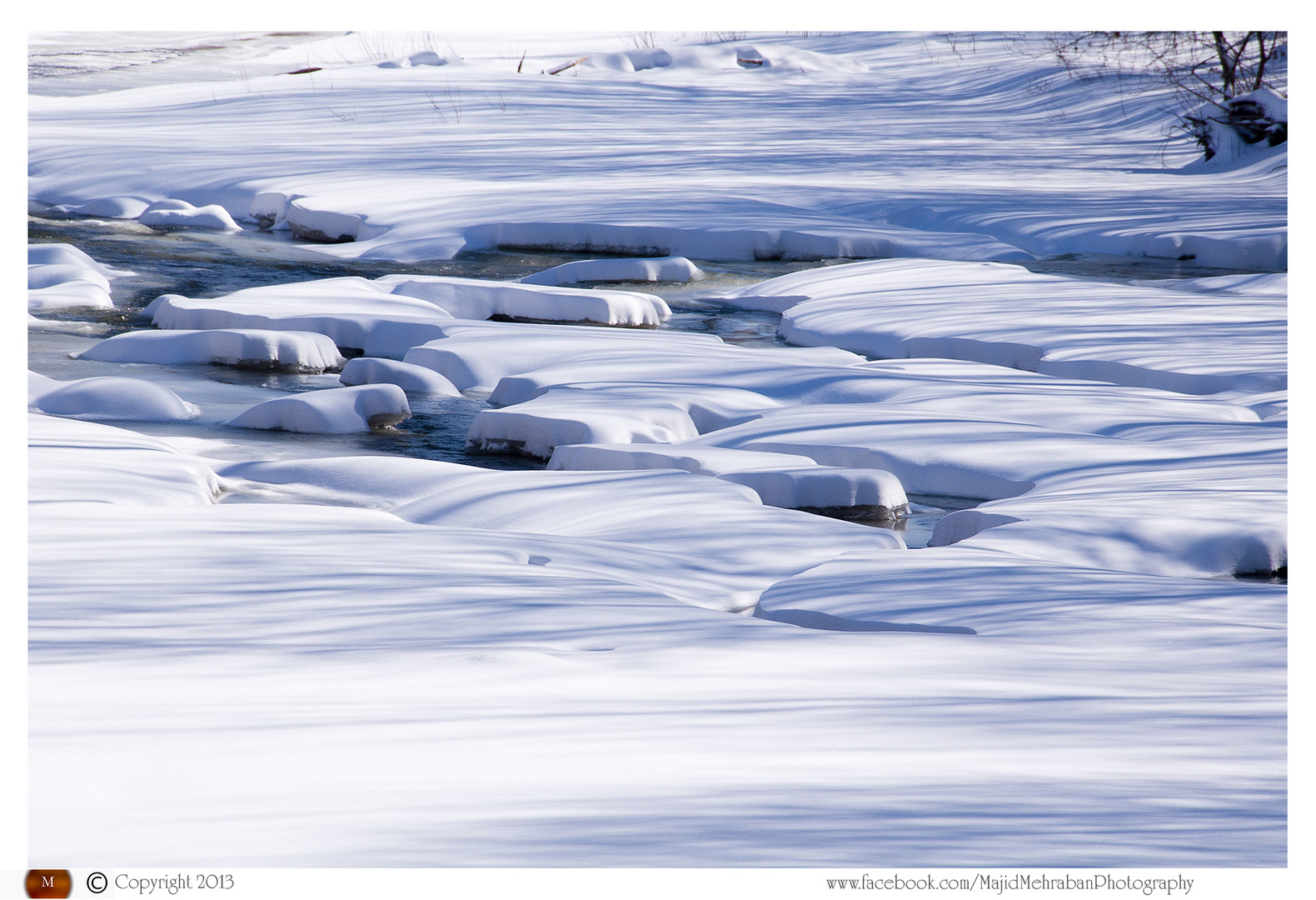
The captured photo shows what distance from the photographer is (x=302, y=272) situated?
6777 millimetres

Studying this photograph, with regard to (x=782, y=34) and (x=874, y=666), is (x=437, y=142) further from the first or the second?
(x=782, y=34)

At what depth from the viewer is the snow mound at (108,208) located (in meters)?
8.41

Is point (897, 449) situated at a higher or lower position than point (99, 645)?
lower

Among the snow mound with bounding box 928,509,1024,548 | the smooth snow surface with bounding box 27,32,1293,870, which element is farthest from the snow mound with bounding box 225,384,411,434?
the snow mound with bounding box 928,509,1024,548

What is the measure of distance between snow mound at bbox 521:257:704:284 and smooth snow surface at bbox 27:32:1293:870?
2 centimetres

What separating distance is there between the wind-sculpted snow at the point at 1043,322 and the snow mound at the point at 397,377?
1.67 metres

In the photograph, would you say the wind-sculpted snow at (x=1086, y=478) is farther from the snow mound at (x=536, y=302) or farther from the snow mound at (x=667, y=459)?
the snow mound at (x=536, y=302)

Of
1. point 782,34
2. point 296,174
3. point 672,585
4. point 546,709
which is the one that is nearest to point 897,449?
point 672,585

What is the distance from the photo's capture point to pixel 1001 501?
3.17 meters

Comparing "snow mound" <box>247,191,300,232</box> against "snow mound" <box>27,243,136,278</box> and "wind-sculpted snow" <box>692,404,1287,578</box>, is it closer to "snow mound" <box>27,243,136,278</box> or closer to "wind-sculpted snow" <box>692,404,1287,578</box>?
"snow mound" <box>27,243,136,278</box>

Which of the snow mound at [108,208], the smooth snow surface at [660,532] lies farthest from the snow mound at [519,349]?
the snow mound at [108,208]

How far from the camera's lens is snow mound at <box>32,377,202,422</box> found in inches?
151

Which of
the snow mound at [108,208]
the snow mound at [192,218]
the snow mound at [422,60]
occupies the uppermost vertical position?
the snow mound at [422,60]

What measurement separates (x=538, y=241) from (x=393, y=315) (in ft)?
7.91
